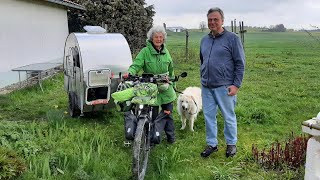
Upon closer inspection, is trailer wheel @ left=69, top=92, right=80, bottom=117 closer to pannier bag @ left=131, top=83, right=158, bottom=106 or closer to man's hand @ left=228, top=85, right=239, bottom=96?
pannier bag @ left=131, top=83, right=158, bottom=106

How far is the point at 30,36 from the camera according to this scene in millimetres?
12391

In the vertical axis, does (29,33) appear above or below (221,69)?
above

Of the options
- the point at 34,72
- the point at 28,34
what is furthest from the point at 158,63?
the point at 28,34

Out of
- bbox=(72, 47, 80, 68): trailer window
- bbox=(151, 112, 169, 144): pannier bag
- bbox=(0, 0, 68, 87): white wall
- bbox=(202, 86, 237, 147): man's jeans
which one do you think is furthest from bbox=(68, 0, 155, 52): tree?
bbox=(202, 86, 237, 147): man's jeans

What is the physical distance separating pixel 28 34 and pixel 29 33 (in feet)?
0.32

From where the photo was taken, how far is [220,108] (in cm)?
500

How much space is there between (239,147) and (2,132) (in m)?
3.52

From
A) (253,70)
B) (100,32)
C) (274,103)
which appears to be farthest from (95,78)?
(253,70)

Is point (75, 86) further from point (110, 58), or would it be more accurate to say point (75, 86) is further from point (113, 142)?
point (113, 142)

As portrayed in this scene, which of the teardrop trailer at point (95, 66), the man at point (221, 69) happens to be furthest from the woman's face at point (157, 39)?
the teardrop trailer at point (95, 66)

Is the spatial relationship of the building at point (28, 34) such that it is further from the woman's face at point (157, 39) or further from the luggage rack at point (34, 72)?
the woman's face at point (157, 39)

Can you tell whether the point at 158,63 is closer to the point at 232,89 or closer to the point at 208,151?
the point at 232,89

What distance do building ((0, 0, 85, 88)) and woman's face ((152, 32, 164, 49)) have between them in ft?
21.8

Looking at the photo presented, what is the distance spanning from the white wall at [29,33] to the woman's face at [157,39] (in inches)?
Result: 262
